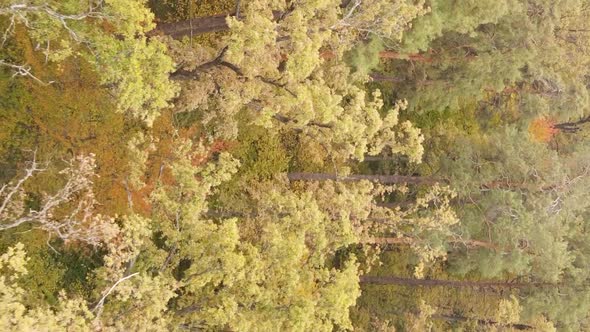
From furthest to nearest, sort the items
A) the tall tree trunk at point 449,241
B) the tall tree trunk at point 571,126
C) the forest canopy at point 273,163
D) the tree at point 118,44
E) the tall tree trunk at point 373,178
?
the tall tree trunk at point 571,126 → the tall tree trunk at point 449,241 → the tall tree trunk at point 373,178 → the forest canopy at point 273,163 → the tree at point 118,44

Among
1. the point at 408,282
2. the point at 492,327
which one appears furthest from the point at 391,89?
the point at 492,327

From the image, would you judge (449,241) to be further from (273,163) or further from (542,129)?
(542,129)

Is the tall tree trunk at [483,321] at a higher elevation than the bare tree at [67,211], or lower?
lower

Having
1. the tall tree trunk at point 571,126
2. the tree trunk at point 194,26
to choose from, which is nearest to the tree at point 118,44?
the tree trunk at point 194,26

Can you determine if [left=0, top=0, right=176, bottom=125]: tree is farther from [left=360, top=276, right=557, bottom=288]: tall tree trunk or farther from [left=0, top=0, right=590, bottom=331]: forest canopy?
[left=360, top=276, right=557, bottom=288]: tall tree trunk

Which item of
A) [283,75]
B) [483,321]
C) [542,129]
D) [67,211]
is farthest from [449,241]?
[67,211]

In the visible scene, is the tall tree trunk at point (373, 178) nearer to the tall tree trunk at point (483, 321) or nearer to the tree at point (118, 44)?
the tall tree trunk at point (483, 321)
